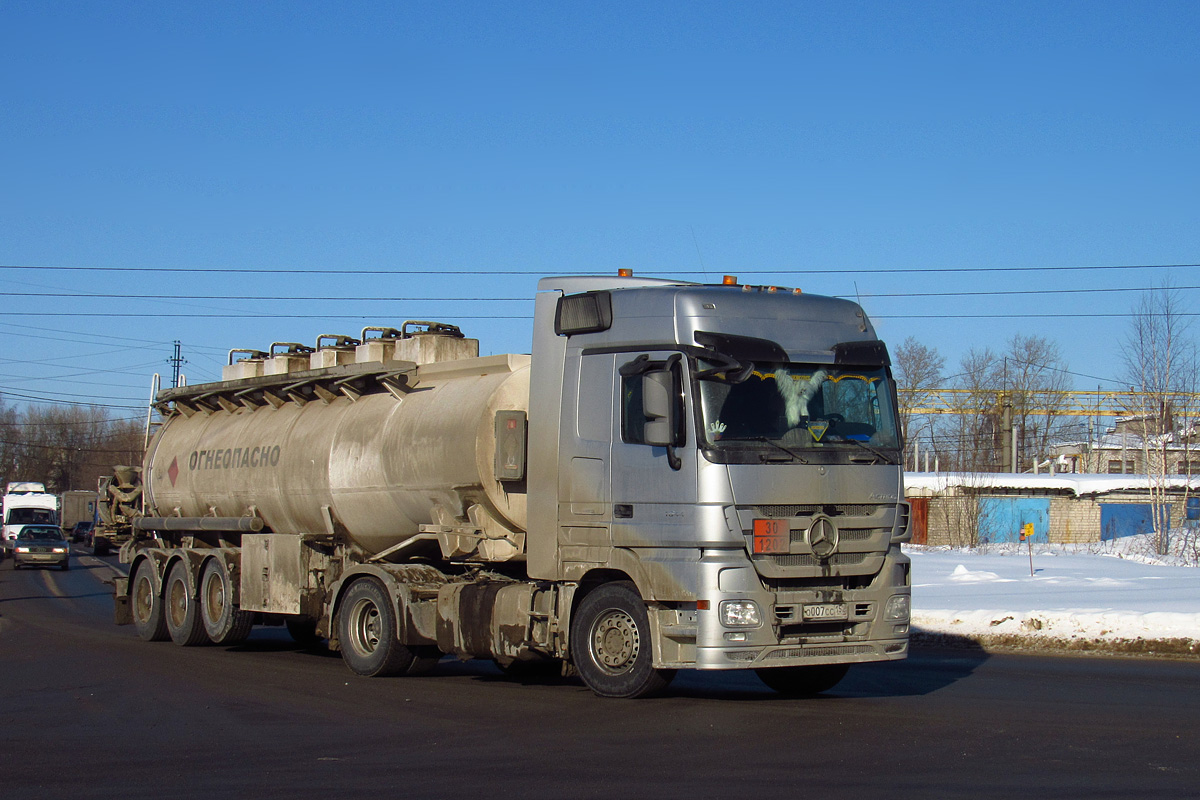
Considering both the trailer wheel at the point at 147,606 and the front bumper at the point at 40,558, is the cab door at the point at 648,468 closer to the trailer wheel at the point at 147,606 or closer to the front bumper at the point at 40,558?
the trailer wheel at the point at 147,606

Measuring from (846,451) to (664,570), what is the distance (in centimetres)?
182

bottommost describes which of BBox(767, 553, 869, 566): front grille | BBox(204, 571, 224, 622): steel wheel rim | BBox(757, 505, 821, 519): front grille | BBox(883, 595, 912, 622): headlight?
BBox(204, 571, 224, 622): steel wheel rim

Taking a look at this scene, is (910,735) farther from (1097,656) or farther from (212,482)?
(212,482)

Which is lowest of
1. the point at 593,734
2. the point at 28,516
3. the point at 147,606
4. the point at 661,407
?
the point at 593,734

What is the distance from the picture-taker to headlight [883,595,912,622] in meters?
10.6

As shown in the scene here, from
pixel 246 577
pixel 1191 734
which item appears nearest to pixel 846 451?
pixel 1191 734

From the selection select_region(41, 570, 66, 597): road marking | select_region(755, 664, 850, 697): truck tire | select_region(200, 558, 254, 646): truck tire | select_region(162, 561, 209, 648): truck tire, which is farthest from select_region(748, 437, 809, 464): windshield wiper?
select_region(41, 570, 66, 597): road marking

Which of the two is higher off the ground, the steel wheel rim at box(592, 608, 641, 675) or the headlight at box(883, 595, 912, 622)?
the headlight at box(883, 595, 912, 622)

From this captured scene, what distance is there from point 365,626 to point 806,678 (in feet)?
15.9

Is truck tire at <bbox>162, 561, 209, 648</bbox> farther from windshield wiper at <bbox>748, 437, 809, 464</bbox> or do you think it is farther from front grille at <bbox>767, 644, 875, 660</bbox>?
windshield wiper at <bbox>748, 437, 809, 464</bbox>

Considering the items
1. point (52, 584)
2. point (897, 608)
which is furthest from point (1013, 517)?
point (897, 608)

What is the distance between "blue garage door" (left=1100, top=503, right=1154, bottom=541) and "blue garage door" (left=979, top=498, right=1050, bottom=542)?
8.66 ft

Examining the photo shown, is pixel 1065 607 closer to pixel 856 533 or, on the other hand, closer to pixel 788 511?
pixel 856 533

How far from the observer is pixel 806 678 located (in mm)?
11469
